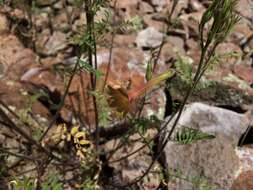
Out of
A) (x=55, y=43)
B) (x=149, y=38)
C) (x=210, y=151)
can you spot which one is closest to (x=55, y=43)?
(x=55, y=43)

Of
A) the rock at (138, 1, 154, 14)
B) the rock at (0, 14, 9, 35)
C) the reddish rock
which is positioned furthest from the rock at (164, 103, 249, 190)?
the rock at (0, 14, 9, 35)

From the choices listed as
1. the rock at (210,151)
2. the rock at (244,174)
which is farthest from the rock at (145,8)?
the rock at (244,174)

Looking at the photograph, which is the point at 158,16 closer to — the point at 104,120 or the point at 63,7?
the point at 63,7

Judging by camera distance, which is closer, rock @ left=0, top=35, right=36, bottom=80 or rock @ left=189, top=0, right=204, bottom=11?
rock @ left=0, top=35, right=36, bottom=80

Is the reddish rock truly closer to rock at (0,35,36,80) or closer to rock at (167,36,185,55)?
rock at (167,36,185,55)

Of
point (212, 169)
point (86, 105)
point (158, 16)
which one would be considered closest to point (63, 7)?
point (158, 16)

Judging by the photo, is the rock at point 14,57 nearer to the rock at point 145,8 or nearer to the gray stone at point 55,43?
the gray stone at point 55,43
